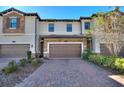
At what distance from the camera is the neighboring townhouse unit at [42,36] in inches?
1026

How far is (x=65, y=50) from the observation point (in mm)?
27609

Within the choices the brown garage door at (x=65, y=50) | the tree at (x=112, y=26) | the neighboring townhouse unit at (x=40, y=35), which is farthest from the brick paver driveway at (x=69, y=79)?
the brown garage door at (x=65, y=50)

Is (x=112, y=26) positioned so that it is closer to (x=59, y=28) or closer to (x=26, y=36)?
(x=59, y=28)

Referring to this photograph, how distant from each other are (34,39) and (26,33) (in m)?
1.19

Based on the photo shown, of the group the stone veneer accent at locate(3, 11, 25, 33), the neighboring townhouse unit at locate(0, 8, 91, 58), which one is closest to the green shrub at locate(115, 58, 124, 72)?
the neighboring townhouse unit at locate(0, 8, 91, 58)

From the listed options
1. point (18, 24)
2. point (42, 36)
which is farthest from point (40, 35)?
point (18, 24)

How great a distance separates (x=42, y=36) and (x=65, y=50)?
338 centimetres

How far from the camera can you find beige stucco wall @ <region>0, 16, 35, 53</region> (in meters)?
26.1

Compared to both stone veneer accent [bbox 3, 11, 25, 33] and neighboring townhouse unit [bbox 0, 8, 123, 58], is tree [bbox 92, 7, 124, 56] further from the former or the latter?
stone veneer accent [bbox 3, 11, 25, 33]
